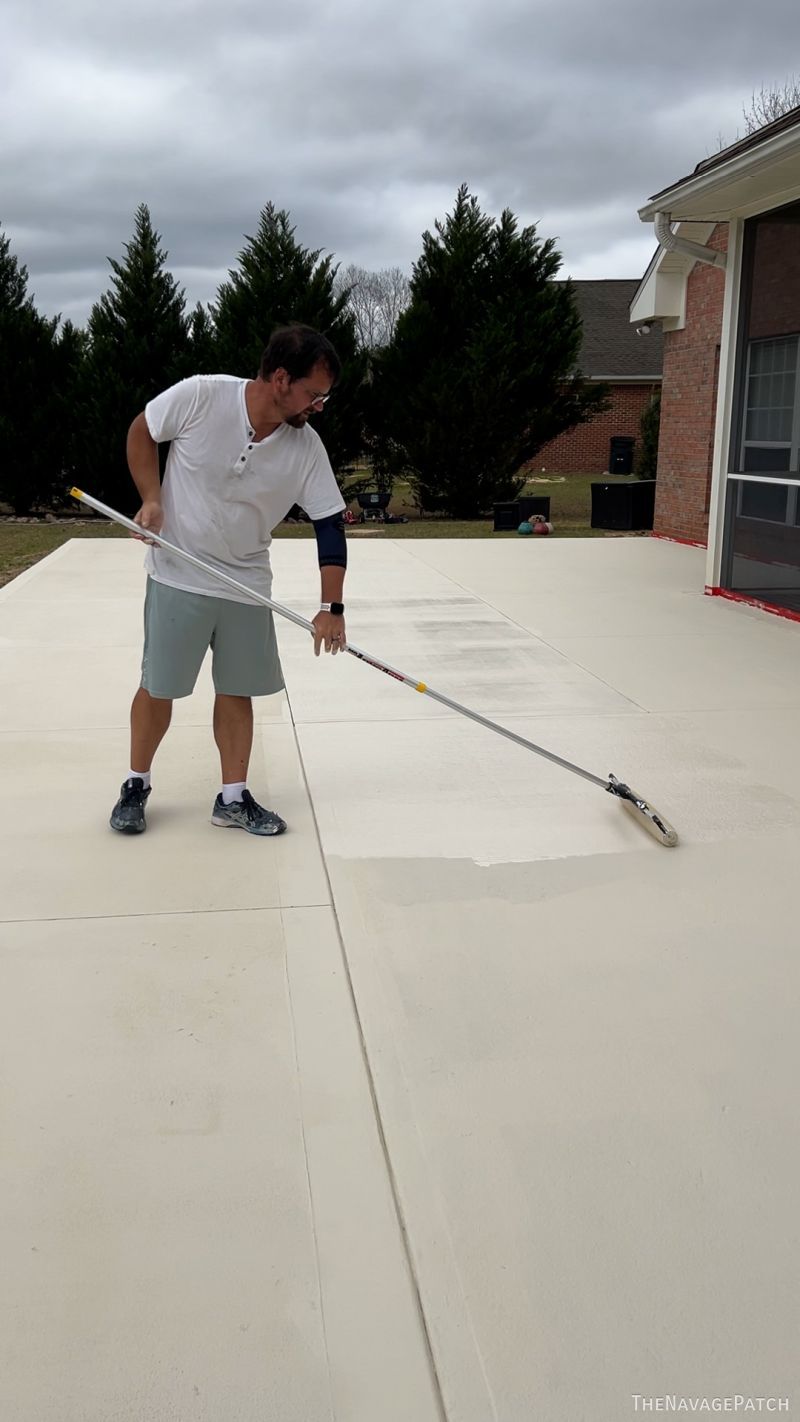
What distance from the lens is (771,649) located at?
23.2ft

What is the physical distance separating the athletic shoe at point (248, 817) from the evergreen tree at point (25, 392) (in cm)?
1413

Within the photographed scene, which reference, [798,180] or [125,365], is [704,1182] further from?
[125,365]

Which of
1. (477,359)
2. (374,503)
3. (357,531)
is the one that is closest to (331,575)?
(357,531)

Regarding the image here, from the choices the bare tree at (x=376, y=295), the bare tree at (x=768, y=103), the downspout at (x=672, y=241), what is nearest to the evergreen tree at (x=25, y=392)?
the downspout at (x=672, y=241)

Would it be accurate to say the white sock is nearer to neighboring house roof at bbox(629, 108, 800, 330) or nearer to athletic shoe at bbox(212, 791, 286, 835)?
athletic shoe at bbox(212, 791, 286, 835)

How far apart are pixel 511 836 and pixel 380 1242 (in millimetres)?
1988

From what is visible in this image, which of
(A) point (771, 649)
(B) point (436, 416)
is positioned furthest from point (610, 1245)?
(B) point (436, 416)

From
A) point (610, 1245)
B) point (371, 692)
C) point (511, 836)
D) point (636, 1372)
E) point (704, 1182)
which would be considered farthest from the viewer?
point (371, 692)

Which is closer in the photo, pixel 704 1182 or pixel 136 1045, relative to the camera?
pixel 704 1182

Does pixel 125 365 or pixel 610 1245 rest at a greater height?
pixel 125 365

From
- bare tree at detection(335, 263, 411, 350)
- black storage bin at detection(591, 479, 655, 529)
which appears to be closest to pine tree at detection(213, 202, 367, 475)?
black storage bin at detection(591, 479, 655, 529)

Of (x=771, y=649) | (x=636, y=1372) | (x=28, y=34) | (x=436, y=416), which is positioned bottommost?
(x=636, y=1372)

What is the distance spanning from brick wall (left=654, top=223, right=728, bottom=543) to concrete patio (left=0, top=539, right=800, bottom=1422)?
796cm

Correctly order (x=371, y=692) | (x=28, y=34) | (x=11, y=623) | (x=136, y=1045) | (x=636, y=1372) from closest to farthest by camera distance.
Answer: (x=636, y=1372), (x=136, y=1045), (x=371, y=692), (x=11, y=623), (x=28, y=34)
